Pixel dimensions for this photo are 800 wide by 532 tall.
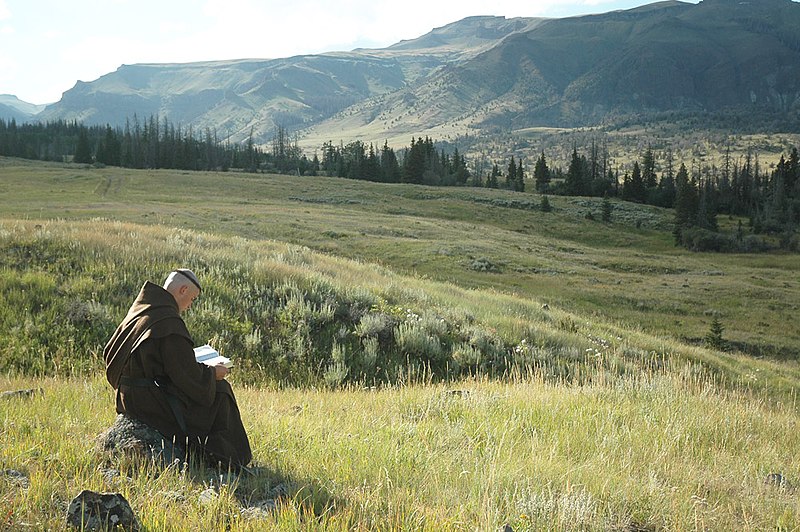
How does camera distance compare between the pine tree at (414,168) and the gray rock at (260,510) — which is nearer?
the gray rock at (260,510)

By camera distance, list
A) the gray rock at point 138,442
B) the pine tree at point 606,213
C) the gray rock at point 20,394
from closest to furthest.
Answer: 1. the gray rock at point 138,442
2. the gray rock at point 20,394
3. the pine tree at point 606,213

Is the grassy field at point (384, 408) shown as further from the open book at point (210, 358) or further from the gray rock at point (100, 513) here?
the open book at point (210, 358)

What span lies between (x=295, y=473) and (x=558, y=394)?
4.05 meters

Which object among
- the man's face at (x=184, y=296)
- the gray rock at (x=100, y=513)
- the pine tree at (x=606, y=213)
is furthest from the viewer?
the pine tree at (x=606, y=213)

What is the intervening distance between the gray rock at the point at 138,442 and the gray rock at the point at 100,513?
1.01 m

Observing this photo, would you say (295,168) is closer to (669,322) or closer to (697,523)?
(669,322)

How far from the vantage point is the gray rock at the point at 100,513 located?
9.99 ft

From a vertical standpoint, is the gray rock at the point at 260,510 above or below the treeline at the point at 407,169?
below

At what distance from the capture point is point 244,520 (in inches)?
132

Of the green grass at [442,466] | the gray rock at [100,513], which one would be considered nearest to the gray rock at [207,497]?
the green grass at [442,466]

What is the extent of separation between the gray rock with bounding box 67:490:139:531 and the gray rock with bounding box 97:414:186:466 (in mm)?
1009

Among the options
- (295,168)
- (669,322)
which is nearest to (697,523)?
(669,322)

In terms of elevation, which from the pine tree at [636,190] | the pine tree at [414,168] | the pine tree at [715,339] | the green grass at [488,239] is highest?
the pine tree at [414,168]

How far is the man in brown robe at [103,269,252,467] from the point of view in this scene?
4324 mm
